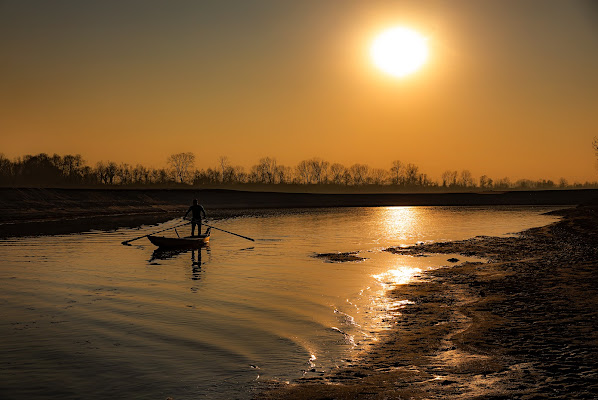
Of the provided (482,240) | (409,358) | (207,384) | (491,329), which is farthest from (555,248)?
(207,384)

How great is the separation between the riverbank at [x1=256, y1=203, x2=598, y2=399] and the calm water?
3.30ft

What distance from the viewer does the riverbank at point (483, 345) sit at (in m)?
10.1

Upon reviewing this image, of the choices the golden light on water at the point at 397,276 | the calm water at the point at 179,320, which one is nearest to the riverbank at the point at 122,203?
the calm water at the point at 179,320

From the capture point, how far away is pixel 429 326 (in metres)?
15.5

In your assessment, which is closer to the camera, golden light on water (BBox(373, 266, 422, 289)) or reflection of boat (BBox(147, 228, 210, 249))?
golden light on water (BBox(373, 266, 422, 289))

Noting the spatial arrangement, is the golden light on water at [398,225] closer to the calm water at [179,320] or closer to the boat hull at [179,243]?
the boat hull at [179,243]

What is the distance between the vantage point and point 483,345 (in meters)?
13.1

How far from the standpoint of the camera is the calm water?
11.4 meters

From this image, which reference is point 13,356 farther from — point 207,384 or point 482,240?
point 482,240

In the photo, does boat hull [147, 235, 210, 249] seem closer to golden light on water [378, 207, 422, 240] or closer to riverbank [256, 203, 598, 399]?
riverbank [256, 203, 598, 399]

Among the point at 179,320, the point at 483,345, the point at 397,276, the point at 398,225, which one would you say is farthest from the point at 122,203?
the point at 483,345

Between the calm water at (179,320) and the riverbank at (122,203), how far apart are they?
3012cm

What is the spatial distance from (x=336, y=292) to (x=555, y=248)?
19864 mm

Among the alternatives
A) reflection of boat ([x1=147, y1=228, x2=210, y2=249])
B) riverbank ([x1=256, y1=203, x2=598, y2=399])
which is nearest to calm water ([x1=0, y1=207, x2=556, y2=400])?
riverbank ([x1=256, y1=203, x2=598, y2=399])
